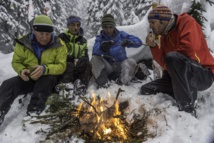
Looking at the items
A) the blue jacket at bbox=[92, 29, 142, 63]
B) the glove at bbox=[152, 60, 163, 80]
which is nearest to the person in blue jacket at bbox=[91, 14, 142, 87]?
the blue jacket at bbox=[92, 29, 142, 63]

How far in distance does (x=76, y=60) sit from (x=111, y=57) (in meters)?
0.74

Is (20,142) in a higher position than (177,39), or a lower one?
lower

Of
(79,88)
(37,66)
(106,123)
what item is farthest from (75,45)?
(106,123)

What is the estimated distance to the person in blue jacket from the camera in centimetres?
452

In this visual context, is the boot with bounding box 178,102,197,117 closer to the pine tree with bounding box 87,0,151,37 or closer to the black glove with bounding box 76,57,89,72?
the black glove with bounding box 76,57,89,72

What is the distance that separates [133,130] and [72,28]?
2.93m

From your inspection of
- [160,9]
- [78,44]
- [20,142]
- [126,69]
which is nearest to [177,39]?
[160,9]

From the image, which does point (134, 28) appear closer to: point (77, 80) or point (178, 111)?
point (77, 80)

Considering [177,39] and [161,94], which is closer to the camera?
[177,39]

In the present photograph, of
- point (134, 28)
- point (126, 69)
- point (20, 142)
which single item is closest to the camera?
point (20, 142)

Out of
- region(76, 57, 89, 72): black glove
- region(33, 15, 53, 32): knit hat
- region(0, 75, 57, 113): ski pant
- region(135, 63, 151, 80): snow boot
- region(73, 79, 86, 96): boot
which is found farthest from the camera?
region(135, 63, 151, 80): snow boot

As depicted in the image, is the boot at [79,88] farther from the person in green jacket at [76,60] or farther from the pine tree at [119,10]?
the pine tree at [119,10]

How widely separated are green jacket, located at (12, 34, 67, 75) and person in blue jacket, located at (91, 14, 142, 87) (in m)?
0.82

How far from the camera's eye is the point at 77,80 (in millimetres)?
4285
